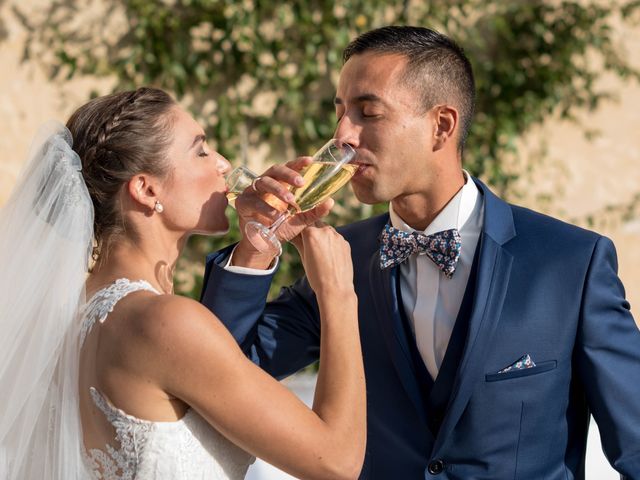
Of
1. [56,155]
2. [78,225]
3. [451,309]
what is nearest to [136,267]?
[78,225]

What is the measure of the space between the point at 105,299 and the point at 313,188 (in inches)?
22.7

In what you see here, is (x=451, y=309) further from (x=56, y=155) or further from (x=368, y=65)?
(x=56, y=155)

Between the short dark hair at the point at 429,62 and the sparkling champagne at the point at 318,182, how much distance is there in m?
0.45

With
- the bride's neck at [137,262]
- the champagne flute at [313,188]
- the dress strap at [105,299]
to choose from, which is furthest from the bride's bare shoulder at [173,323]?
the champagne flute at [313,188]

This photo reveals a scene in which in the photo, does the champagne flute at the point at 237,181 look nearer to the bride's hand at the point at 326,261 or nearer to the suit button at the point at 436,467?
the bride's hand at the point at 326,261

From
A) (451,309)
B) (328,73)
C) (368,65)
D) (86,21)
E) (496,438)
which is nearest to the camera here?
(496,438)

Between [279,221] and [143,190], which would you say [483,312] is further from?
[143,190]

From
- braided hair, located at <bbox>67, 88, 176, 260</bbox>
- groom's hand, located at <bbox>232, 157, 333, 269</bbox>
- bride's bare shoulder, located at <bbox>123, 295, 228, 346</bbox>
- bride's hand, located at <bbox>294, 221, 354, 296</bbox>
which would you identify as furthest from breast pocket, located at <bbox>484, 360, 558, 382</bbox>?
braided hair, located at <bbox>67, 88, 176, 260</bbox>

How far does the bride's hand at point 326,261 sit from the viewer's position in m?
2.40

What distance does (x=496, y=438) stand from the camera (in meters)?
2.44

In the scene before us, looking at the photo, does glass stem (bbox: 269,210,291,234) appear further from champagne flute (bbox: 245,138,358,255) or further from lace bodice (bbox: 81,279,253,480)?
lace bodice (bbox: 81,279,253,480)

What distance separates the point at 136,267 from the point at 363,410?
679 millimetres

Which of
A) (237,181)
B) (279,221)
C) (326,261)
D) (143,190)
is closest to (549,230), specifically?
(326,261)

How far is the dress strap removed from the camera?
2.28 metres
